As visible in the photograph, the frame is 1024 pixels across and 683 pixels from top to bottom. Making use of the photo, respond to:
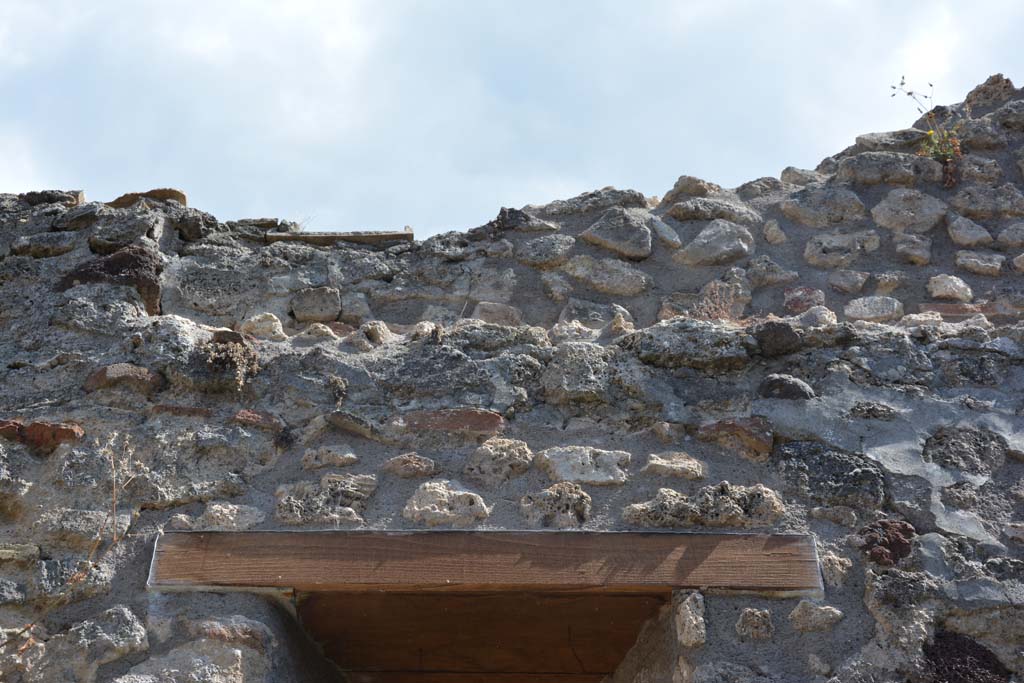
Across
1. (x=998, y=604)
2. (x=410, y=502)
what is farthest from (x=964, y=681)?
(x=410, y=502)

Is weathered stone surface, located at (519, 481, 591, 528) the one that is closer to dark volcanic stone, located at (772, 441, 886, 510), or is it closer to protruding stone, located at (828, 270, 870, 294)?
dark volcanic stone, located at (772, 441, 886, 510)

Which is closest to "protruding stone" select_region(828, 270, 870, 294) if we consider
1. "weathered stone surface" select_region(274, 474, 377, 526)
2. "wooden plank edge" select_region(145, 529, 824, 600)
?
"wooden plank edge" select_region(145, 529, 824, 600)

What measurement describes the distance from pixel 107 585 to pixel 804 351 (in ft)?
5.85

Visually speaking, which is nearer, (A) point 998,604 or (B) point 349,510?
(A) point 998,604

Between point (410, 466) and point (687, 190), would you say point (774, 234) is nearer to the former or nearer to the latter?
point (687, 190)

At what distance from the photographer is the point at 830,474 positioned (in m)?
2.71

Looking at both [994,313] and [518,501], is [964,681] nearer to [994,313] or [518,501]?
[518,501]

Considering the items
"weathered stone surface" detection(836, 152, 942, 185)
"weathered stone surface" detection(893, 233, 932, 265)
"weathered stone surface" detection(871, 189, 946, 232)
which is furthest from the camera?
"weathered stone surface" detection(836, 152, 942, 185)

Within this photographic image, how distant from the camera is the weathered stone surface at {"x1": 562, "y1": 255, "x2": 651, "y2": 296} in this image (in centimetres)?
342

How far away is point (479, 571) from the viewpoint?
8.33 feet

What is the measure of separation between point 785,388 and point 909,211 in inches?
41.1

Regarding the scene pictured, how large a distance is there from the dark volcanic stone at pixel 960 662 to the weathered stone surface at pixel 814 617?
19 cm

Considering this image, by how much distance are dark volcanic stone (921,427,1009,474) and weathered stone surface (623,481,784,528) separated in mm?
427

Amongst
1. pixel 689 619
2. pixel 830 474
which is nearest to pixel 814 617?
pixel 689 619
